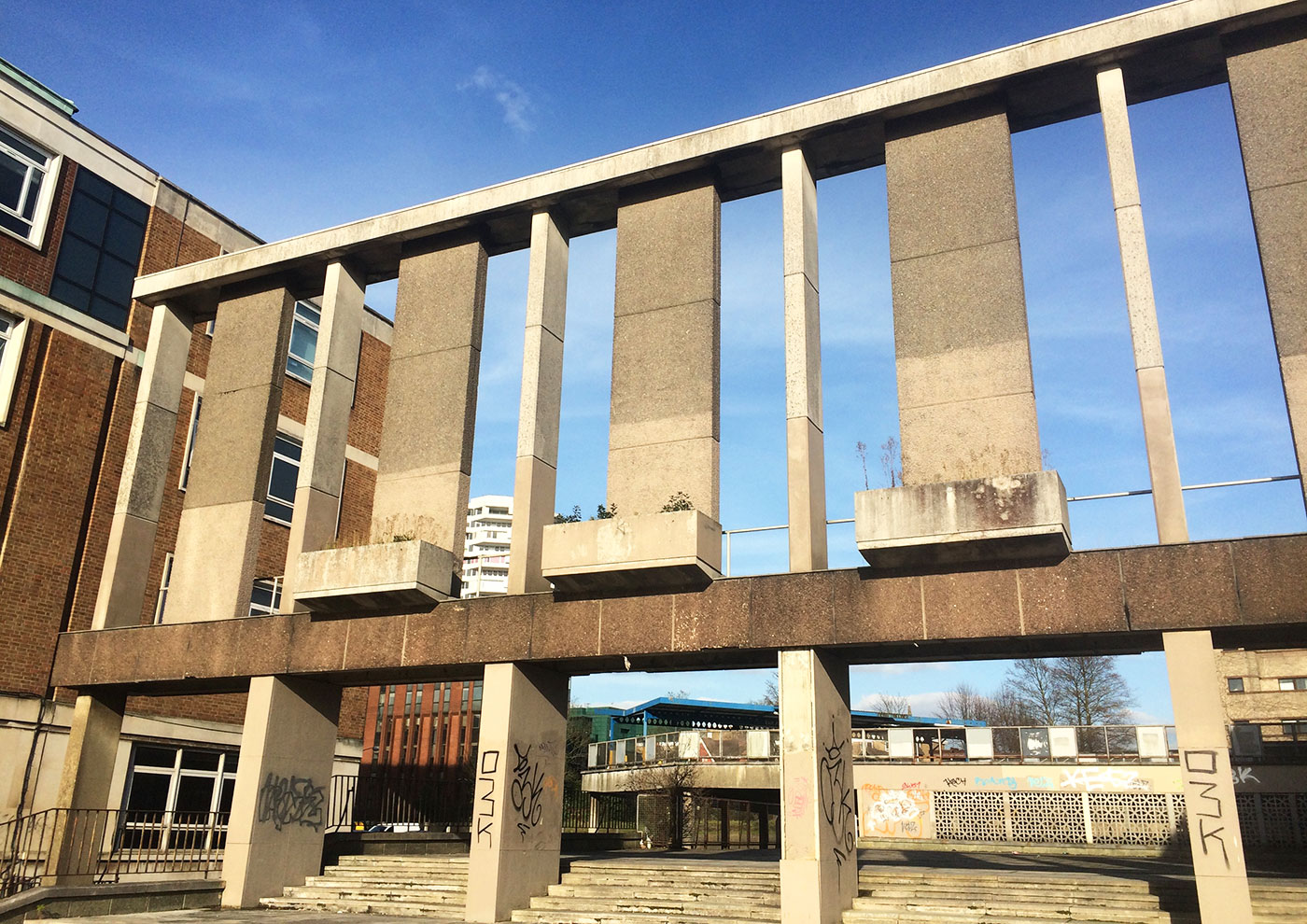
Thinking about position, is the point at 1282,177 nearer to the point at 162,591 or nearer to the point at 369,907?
the point at 369,907

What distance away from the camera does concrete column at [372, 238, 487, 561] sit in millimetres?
18125

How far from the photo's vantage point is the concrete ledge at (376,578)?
655 inches

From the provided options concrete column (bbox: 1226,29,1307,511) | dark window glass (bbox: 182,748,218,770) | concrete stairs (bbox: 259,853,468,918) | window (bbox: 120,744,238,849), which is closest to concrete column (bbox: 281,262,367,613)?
concrete stairs (bbox: 259,853,468,918)

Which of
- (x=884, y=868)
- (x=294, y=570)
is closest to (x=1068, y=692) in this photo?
(x=884, y=868)

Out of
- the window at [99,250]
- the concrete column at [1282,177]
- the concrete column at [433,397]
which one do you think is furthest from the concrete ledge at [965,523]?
the window at [99,250]

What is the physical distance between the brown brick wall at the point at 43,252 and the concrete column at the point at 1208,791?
23630 mm

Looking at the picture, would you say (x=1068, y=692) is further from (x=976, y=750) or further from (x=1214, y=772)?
(x=1214, y=772)

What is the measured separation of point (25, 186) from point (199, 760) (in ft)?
46.6

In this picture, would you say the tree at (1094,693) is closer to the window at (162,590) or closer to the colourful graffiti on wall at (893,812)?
the colourful graffiti on wall at (893,812)

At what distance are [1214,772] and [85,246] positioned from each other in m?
25.0

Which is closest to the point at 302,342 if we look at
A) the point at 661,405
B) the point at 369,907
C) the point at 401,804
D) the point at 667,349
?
the point at 401,804

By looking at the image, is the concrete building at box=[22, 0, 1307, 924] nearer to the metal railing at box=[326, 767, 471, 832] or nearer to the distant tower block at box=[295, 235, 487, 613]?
the distant tower block at box=[295, 235, 487, 613]

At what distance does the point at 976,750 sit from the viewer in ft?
107

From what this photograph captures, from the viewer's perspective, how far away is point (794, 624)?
14250mm
